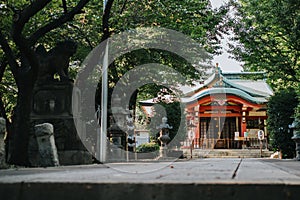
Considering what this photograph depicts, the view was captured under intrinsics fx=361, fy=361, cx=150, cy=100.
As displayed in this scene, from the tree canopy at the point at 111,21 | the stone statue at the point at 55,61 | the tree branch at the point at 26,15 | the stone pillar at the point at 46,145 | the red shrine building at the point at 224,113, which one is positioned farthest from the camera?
the red shrine building at the point at 224,113

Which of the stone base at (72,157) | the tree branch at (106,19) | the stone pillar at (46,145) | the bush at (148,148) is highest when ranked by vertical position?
the tree branch at (106,19)

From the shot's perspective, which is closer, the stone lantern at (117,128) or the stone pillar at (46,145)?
the stone pillar at (46,145)

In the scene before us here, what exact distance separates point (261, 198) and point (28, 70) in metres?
6.53

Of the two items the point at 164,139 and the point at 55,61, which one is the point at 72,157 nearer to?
the point at 55,61

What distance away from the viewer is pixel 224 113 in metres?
25.7

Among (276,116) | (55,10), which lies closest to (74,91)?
(55,10)

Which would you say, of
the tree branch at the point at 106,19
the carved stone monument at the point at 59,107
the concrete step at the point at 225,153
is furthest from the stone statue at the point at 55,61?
the concrete step at the point at 225,153

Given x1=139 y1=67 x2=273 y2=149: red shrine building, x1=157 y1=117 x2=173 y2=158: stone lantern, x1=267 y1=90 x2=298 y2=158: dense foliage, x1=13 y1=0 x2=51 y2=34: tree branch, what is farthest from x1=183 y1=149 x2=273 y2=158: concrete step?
x1=13 y1=0 x2=51 y2=34: tree branch

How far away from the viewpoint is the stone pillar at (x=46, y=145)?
5.96 meters

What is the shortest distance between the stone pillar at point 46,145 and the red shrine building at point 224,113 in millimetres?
17595

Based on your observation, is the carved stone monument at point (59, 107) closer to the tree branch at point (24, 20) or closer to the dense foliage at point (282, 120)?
the tree branch at point (24, 20)

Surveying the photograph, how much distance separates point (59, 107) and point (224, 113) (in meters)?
19.3

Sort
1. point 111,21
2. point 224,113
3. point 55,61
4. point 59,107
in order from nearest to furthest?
point 59,107, point 55,61, point 111,21, point 224,113

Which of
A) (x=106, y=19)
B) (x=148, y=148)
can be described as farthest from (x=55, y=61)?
(x=148, y=148)
